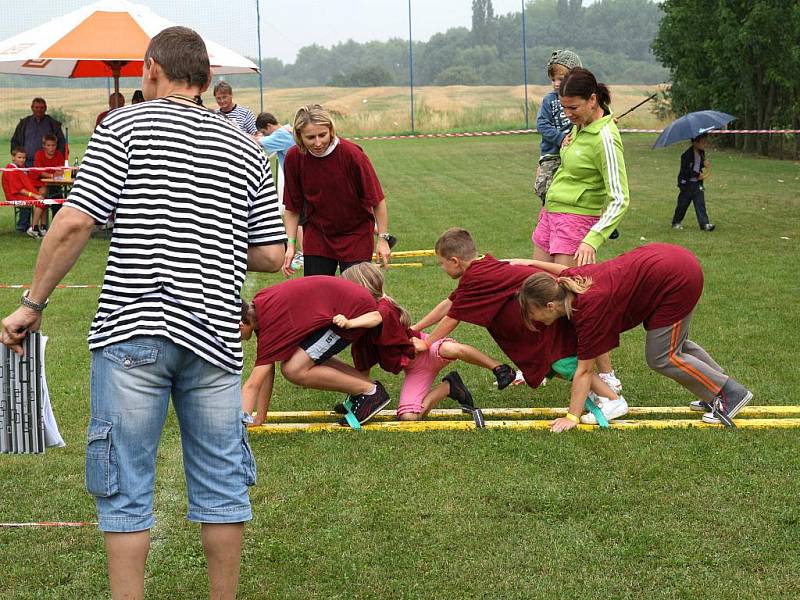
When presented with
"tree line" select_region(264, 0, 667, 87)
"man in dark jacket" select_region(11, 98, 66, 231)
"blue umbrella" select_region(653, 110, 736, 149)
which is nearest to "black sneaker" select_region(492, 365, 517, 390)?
"blue umbrella" select_region(653, 110, 736, 149)

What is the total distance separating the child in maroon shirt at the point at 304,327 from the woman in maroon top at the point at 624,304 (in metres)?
0.98

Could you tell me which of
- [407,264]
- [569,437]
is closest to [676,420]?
Answer: [569,437]

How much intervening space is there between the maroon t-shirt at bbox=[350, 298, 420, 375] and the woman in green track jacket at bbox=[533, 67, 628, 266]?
106 centimetres

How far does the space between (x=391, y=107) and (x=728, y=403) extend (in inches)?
1502

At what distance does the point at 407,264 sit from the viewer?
455 inches

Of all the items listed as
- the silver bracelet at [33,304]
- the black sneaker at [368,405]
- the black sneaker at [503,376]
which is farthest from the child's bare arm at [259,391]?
the silver bracelet at [33,304]

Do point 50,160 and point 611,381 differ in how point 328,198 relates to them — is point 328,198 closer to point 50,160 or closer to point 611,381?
point 611,381

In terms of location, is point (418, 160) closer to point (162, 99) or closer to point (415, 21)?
point (415, 21)

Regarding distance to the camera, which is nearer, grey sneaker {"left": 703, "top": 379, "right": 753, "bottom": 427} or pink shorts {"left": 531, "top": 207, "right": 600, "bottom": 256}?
grey sneaker {"left": 703, "top": 379, "right": 753, "bottom": 427}

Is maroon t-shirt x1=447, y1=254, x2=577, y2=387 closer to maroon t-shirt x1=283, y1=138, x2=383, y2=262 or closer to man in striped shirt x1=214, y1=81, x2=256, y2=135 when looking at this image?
maroon t-shirt x1=283, y1=138, x2=383, y2=262

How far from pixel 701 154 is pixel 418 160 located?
14303 mm

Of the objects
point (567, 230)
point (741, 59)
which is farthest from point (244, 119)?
point (741, 59)

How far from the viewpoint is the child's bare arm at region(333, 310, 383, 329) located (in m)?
5.68

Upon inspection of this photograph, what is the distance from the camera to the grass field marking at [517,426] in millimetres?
5738
